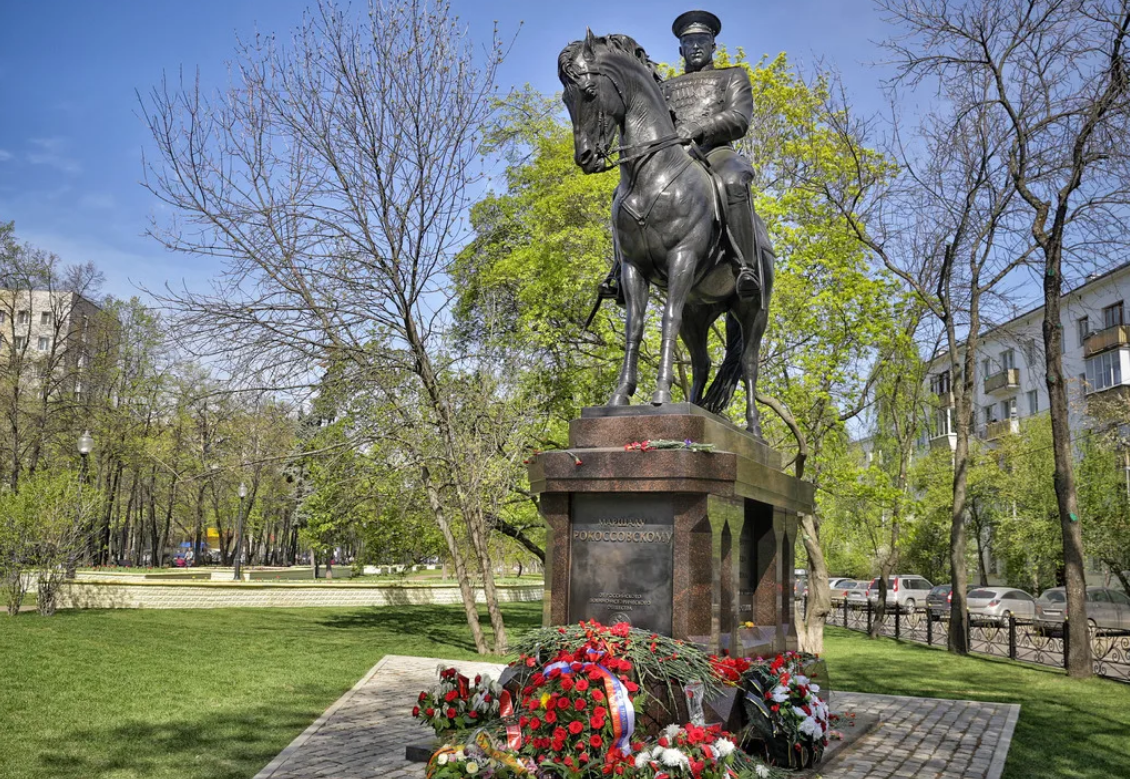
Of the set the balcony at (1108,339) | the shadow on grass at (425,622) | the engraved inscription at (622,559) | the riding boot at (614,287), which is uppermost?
the balcony at (1108,339)

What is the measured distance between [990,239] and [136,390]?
3520cm

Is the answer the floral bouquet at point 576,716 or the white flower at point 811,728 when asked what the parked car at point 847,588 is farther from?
the floral bouquet at point 576,716

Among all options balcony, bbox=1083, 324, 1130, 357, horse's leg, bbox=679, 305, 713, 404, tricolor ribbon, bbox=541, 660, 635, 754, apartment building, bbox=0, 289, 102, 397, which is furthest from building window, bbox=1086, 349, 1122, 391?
apartment building, bbox=0, 289, 102, 397

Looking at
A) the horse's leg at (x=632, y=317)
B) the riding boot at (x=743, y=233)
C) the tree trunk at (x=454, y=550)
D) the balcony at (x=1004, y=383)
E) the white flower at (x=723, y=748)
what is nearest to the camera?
the white flower at (x=723, y=748)

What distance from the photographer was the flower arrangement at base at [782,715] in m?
6.81

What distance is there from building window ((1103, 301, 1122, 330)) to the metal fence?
15.1m

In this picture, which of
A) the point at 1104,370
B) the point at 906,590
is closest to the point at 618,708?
the point at 1104,370

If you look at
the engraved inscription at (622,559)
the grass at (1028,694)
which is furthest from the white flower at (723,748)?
the grass at (1028,694)

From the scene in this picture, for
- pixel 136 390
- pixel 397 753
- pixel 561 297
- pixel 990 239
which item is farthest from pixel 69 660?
pixel 136 390

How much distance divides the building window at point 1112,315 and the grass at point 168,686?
32217mm

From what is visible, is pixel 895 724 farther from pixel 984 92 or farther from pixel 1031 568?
pixel 1031 568

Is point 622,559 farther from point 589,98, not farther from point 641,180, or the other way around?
point 589,98

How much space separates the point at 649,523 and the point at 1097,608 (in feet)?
91.1

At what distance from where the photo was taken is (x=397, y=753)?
853 centimetres
